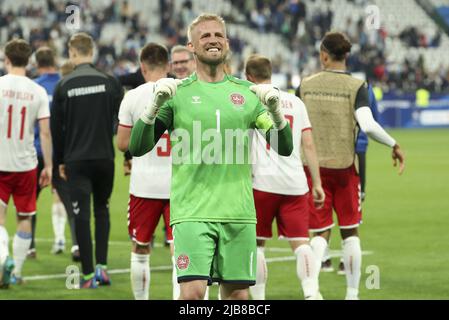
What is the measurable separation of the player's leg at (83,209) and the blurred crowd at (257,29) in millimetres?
32199

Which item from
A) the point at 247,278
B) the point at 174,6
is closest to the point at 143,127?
the point at 247,278

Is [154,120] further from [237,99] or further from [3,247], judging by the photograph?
[3,247]

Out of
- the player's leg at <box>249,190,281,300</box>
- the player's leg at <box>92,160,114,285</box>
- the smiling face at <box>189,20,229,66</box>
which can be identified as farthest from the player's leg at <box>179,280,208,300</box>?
the player's leg at <box>92,160,114,285</box>

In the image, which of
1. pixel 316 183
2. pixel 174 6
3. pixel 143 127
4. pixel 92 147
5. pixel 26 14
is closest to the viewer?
pixel 143 127

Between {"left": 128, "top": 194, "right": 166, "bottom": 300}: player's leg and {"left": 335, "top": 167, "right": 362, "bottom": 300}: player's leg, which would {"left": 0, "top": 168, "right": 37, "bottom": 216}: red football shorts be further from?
{"left": 335, "top": 167, "right": 362, "bottom": 300}: player's leg

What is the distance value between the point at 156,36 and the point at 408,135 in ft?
52.2

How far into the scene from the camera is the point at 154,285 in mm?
11539

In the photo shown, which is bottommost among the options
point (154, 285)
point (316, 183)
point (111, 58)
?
point (154, 285)

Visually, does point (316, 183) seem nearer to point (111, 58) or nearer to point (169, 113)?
point (169, 113)

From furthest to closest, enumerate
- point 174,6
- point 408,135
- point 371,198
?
point 174,6 < point 408,135 < point 371,198

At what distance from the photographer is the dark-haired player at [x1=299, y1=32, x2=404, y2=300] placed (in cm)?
1024

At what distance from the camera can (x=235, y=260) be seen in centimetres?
683

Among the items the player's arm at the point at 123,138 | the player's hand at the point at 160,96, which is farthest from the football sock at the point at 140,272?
the player's hand at the point at 160,96
